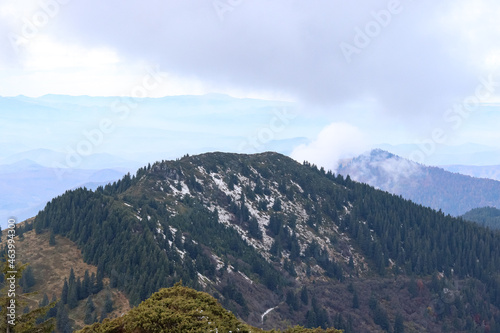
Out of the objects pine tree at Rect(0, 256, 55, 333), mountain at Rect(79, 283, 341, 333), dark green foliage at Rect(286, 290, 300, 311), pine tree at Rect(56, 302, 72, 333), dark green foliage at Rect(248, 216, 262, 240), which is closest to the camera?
pine tree at Rect(0, 256, 55, 333)

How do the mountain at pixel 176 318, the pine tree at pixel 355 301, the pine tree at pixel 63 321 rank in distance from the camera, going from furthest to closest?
→ the pine tree at pixel 355 301 < the pine tree at pixel 63 321 < the mountain at pixel 176 318

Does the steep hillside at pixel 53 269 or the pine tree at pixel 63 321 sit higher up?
the steep hillside at pixel 53 269

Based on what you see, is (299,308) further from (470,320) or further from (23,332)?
(23,332)

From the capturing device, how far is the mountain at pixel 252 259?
12038 centimetres

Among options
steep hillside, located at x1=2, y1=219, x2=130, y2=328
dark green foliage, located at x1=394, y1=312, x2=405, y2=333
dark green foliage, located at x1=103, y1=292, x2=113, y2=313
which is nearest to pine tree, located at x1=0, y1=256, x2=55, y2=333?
steep hillside, located at x1=2, y1=219, x2=130, y2=328

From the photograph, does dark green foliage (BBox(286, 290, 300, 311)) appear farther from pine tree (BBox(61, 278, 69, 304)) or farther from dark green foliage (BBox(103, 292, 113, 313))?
pine tree (BBox(61, 278, 69, 304))

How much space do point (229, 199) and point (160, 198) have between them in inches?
1327

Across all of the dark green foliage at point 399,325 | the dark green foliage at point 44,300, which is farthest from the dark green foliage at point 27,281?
the dark green foliage at point 399,325

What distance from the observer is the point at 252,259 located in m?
156

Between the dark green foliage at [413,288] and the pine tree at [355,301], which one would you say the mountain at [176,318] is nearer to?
the pine tree at [355,301]

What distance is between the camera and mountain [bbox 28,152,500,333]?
120 metres

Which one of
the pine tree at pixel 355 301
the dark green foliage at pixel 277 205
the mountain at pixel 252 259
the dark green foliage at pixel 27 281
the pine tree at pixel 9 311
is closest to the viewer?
the pine tree at pixel 9 311

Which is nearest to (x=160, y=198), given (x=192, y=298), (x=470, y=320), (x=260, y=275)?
(x=260, y=275)

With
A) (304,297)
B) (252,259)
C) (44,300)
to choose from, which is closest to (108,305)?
(44,300)
